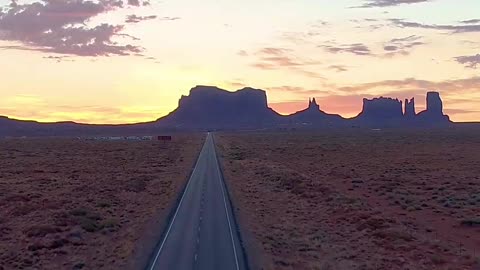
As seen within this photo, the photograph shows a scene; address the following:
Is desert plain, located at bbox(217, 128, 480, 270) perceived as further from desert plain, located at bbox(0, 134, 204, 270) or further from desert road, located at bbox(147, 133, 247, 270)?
desert plain, located at bbox(0, 134, 204, 270)

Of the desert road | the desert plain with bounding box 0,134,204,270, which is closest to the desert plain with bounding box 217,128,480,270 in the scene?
the desert road

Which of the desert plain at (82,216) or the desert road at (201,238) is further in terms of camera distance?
the desert plain at (82,216)

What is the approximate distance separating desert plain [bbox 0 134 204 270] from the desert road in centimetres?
99

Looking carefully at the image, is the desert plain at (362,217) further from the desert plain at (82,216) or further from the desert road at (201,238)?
the desert plain at (82,216)

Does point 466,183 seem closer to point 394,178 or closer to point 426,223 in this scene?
point 394,178

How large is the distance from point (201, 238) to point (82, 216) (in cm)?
1127

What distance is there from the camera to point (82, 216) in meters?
37.7

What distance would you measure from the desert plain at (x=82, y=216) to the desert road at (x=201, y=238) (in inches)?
39.1

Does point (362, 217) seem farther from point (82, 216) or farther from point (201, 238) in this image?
point (82, 216)

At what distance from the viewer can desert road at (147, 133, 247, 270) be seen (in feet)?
83.4

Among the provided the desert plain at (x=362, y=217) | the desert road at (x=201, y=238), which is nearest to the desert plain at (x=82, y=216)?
the desert road at (x=201, y=238)

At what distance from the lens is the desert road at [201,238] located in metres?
25.4

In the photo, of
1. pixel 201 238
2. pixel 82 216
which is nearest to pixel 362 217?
pixel 201 238

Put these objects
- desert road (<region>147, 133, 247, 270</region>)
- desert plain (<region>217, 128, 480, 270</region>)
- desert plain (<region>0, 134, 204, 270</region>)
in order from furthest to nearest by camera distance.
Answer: desert plain (<region>0, 134, 204, 270</region>) < desert plain (<region>217, 128, 480, 270</region>) < desert road (<region>147, 133, 247, 270</region>)
